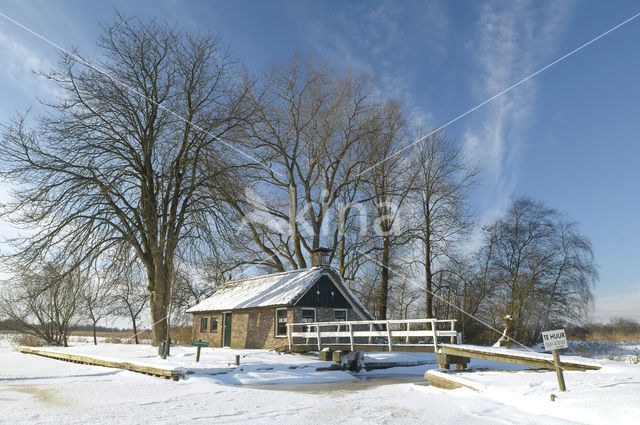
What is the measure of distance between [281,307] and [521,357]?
14.1 metres

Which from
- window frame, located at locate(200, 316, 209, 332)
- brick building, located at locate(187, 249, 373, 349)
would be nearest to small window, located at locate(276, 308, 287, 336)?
brick building, located at locate(187, 249, 373, 349)

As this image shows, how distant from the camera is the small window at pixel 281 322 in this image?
76.7ft

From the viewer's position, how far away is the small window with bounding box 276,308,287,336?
23375mm

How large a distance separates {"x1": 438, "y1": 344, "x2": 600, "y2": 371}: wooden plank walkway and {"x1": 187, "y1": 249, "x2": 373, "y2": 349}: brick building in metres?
10.5

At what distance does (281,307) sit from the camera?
76.2 feet

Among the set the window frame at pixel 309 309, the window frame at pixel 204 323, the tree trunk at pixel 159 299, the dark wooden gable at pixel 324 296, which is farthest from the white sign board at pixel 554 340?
the window frame at pixel 204 323

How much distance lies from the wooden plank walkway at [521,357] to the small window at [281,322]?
11.2m

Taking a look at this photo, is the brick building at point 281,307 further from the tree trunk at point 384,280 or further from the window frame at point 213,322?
the tree trunk at point 384,280

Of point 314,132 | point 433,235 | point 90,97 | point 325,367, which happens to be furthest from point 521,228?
point 90,97

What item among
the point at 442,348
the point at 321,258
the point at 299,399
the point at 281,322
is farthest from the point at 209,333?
the point at 299,399

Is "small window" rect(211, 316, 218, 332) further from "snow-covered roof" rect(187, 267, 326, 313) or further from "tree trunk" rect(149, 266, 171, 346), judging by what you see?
"tree trunk" rect(149, 266, 171, 346)

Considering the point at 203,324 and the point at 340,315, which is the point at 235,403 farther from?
the point at 203,324

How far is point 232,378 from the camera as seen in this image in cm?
1443

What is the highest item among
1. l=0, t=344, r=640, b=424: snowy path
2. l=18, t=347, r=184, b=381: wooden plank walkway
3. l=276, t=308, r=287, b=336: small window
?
l=276, t=308, r=287, b=336: small window
